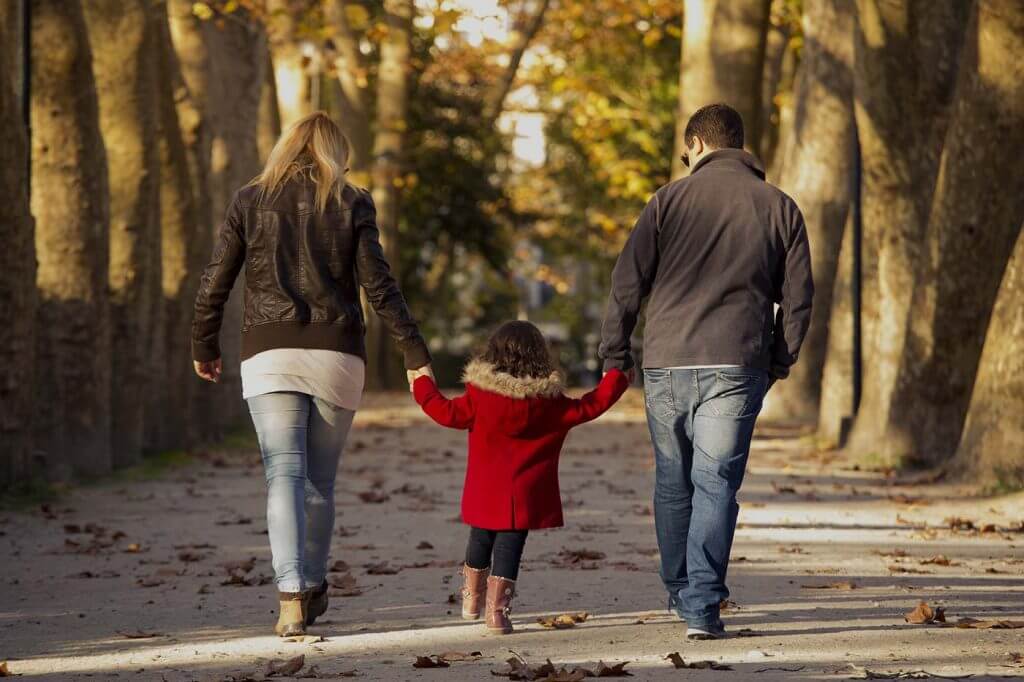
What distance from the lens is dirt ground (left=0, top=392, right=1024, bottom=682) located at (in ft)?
23.8

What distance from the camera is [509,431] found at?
26.0 feet

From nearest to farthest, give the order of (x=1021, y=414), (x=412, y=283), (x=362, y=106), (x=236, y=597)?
(x=236, y=597) → (x=1021, y=414) → (x=362, y=106) → (x=412, y=283)

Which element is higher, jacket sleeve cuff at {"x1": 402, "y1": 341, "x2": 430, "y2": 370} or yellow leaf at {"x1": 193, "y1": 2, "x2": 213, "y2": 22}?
yellow leaf at {"x1": 193, "y1": 2, "x2": 213, "y2": 22}

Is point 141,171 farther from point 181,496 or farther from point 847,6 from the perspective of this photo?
point 847,6

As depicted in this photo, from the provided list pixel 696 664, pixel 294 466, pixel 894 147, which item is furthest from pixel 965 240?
pixel 696 664

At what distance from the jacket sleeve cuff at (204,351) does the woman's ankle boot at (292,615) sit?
1.04 metres

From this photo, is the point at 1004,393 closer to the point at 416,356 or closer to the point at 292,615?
the point at 416,356

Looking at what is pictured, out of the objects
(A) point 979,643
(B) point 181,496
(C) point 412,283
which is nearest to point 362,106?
(C) point 412,283

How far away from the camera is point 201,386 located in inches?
809

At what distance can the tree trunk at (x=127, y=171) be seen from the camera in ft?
54.3

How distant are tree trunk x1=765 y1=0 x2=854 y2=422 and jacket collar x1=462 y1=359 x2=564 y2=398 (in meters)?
15.6

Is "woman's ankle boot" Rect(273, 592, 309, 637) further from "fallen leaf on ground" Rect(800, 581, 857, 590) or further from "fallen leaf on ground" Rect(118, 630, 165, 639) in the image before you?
"fallen leaf on ground" Rect(800, 581, 857, 590)

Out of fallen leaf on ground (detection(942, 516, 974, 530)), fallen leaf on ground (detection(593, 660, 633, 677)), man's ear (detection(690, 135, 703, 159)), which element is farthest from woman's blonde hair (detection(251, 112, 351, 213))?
fallen leaf on ground (detection(942, 516, 974, 530))

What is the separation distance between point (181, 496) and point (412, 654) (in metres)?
7.91
